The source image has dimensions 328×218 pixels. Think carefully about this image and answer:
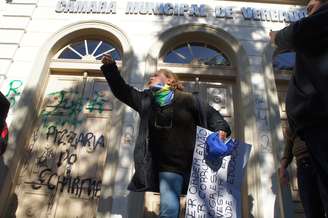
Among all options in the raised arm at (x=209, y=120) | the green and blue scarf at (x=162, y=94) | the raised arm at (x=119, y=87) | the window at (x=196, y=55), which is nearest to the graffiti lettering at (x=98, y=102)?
the window at (x=196, y=55)

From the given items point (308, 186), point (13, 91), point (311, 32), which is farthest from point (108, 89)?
point (311, 32)

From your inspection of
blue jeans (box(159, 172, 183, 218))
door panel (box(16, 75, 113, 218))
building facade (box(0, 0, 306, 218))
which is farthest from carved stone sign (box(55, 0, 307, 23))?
blue jeans (box(159, 172, 183, 218))

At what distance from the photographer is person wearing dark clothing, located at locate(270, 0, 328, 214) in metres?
1.79

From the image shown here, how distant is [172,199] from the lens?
8.97ft

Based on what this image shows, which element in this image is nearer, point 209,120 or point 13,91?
point 209,120

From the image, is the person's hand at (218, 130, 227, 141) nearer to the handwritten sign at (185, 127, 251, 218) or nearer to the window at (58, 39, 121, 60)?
the handwritten sign at (185, 127, 251, 218)

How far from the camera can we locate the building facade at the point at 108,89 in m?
4.65

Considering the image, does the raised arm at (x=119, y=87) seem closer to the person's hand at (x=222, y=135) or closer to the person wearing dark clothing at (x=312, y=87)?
the person's hand at (x=222, y=135)

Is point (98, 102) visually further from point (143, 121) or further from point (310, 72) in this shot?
point (310, 72)

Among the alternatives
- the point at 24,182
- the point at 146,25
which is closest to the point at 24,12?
the point at 146,25

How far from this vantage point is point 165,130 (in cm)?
305

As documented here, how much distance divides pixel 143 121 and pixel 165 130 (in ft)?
0.97

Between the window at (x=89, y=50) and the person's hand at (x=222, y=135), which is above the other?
the window at (x=89, y=50)

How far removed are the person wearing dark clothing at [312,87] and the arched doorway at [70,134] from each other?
3.37 metres
